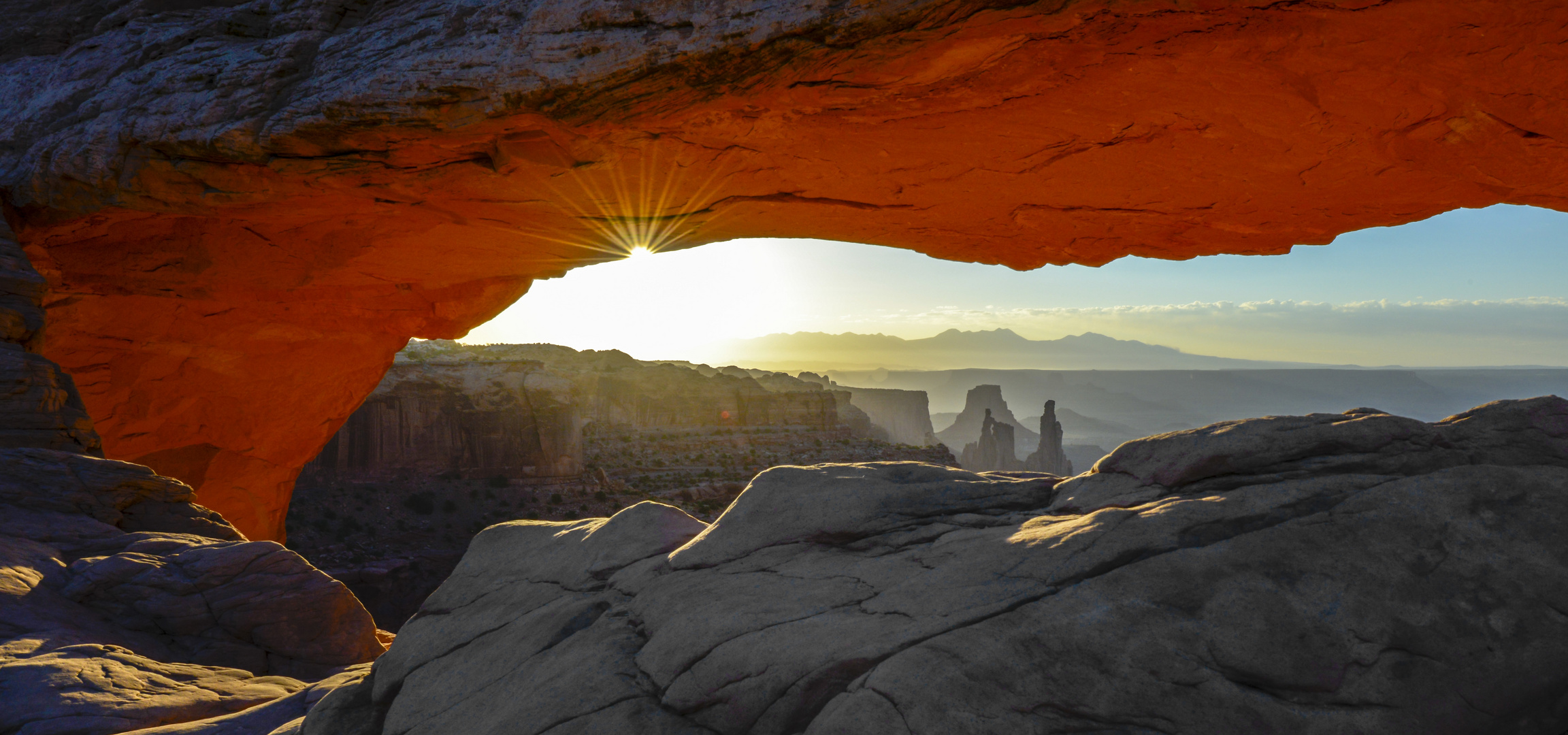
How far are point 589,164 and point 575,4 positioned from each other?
6.27ft

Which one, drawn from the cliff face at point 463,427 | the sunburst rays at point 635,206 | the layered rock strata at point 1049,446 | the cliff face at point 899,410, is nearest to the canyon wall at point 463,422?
the cliff face at point 463,427

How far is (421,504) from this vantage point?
39125 mm

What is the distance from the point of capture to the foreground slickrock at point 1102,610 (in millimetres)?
3410

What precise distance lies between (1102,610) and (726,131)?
6257mm

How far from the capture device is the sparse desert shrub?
128 feet

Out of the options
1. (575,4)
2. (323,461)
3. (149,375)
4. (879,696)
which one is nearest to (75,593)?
(575,4)

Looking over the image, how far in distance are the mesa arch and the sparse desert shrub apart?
1031 inches

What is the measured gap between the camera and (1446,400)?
189375mm

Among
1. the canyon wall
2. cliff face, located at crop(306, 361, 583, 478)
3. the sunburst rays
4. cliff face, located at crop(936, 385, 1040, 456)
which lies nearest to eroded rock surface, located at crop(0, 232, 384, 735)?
the sunburst rays

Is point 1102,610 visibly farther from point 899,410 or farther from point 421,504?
point 899,410

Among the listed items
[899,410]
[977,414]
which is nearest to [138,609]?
[899,410]

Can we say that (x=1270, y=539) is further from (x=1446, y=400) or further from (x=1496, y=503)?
(x=1446, y=400)

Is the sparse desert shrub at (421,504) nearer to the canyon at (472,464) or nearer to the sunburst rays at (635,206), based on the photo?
the canyon at (472,464)

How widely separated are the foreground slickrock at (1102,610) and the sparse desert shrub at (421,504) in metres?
36.7
